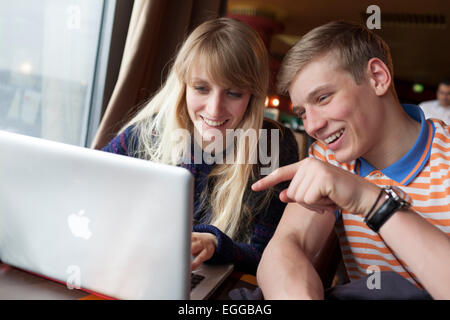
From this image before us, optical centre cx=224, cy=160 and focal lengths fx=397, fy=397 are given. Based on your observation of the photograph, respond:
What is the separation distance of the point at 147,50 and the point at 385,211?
1378mm

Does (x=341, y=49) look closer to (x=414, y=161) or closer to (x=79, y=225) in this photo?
(x=414, y=161)

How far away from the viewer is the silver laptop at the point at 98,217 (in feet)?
2.10

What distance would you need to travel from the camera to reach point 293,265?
855 millimetres

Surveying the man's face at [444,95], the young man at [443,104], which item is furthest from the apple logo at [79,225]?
the man's face at [444,95]

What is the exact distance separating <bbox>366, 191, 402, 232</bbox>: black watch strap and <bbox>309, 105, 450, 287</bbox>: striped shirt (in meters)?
0.30

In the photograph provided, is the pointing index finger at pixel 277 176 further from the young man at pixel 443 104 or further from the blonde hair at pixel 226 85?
the young man at pixel 443 104

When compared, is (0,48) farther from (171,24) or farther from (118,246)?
(118,246)

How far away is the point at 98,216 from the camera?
680mm

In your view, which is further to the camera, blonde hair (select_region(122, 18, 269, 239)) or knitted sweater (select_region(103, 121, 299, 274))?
blonde hair (select_region(122, 18, 269, 239))

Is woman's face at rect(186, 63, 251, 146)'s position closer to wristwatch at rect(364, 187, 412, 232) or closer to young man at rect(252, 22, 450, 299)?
young man at rect(252, 22, 450, 299)

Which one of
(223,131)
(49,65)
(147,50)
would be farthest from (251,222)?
(49,65)

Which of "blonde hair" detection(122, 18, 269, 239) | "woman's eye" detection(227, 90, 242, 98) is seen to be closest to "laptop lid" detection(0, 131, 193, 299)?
"blonde hair" detection(122, 18, 269, 239)

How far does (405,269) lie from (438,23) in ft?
19.2

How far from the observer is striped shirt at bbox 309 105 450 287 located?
3.26 feet
